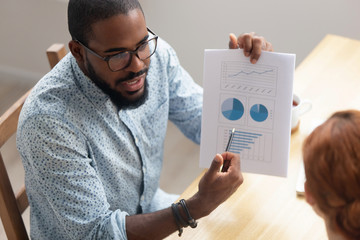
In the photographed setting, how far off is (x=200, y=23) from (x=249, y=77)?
51.5 inches

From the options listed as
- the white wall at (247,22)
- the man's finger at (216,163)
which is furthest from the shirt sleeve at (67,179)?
the white wall at (247,22)

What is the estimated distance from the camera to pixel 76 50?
127 cm

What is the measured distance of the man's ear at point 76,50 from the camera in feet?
4.09

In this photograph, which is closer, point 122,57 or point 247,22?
point 122,57

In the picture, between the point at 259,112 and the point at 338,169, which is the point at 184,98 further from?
the point at 338,169

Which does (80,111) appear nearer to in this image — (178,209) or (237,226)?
(178,209)

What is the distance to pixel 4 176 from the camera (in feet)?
4.38

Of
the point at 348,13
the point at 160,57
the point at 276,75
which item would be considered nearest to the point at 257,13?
the point at 348,13

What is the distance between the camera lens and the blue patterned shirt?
48.1 inches

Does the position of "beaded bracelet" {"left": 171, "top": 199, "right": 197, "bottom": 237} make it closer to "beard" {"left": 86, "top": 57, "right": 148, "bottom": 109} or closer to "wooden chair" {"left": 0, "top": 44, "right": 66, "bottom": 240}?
"beard" {"left": 86, "top": 57, "right": 148, "bottom": 109}

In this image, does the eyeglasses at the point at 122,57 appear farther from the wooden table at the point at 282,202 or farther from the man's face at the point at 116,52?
the wooden table at the point at 282,202

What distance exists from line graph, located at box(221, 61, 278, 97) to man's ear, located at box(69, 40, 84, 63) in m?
0.35

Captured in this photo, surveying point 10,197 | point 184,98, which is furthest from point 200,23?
point 10,197

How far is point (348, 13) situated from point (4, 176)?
1.59m
